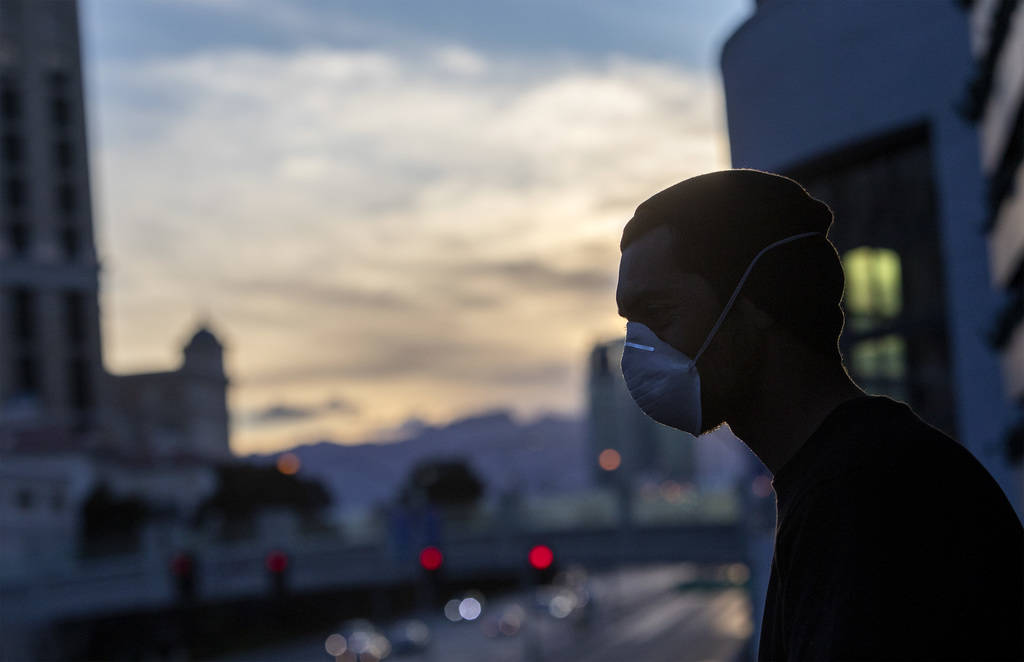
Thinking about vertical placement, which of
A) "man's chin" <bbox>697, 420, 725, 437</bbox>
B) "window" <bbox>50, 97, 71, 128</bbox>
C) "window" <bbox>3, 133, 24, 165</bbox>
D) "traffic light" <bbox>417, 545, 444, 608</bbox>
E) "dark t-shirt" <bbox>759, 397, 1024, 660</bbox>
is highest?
"window" <bbox>50, 97, 71, 128</bbox>

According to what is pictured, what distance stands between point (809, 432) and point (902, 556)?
1.42 feet

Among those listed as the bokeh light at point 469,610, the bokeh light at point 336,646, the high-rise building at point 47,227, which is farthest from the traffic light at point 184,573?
the high-rise building at point 47,227

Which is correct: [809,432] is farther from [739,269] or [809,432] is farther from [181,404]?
[181,404]

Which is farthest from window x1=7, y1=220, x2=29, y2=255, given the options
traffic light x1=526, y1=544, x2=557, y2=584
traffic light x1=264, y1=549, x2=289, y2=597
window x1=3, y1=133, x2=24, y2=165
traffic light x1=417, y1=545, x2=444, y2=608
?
traffic light x1=526, y1=544, x2=557, y2=584

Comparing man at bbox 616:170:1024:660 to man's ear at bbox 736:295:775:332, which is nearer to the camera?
man at bbox 616:170:1024:660

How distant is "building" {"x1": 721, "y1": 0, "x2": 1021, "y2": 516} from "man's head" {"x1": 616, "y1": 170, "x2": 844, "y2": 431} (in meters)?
6.47

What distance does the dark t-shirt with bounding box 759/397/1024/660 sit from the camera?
1.77m

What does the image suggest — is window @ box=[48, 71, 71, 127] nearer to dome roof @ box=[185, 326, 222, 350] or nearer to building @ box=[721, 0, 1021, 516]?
dome roof @ box=[185, 326, 222, 350]

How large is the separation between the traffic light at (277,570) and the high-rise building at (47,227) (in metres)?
80.2

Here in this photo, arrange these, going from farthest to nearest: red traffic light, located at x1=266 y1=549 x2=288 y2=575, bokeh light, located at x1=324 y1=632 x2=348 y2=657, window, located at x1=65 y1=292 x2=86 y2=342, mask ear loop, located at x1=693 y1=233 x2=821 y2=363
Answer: window, located at x1=65 y1=292 x2=86 y2=342 → bokeh light, located at x1=324 y1=632 x2=348 y2=657 → red traffic light, located at x1=266 y1=549 x2=288 y2=575 → mask ear loop, located at x1=693 y1=233 x2=821 y2=363

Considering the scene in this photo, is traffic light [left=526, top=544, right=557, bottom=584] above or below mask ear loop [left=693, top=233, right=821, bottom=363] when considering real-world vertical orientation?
below

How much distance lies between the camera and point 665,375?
7.72 feet

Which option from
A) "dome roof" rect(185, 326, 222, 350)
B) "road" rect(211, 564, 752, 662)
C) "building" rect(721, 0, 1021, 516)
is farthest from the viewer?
"dome roof" rect(185, 326, 222, 350)

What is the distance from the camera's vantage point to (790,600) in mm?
1945
